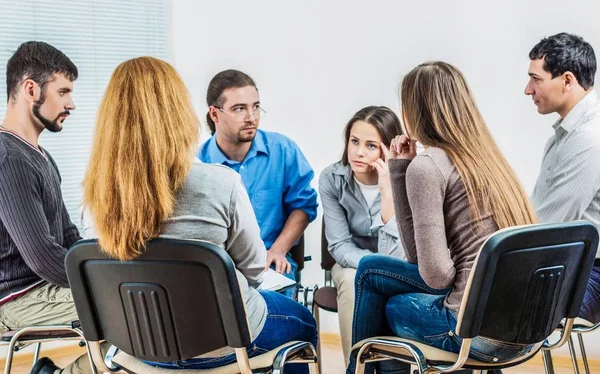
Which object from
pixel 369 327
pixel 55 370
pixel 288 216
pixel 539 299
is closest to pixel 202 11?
pixel 288 216

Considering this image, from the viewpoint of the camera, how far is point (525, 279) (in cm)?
183

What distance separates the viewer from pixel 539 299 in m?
1.88

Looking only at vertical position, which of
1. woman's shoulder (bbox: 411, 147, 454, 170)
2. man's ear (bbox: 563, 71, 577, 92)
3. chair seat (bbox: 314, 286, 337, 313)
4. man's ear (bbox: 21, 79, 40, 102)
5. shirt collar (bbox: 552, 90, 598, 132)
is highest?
man's ear (bbox: 563, 71, 577, 92)

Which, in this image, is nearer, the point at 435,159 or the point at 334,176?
the point at 435,159

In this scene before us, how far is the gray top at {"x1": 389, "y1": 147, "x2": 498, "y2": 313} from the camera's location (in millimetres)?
1925

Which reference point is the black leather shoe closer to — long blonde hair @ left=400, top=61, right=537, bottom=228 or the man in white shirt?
long blonde hair @ left=400, top=61, right=537, bottom=228

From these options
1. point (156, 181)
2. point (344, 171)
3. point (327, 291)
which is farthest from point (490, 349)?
point (344, 171)

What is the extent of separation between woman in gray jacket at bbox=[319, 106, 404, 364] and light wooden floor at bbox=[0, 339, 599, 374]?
81 centimetres

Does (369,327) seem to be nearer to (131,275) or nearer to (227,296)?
(227,296)

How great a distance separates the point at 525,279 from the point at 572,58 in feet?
4.03

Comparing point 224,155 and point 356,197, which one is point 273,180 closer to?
point 224,155

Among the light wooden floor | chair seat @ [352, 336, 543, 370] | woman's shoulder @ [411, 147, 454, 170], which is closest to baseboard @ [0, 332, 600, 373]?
the light wooden floor

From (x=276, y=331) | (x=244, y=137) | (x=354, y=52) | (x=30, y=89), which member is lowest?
(x=276, y=331)

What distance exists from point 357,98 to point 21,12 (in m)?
1.80
